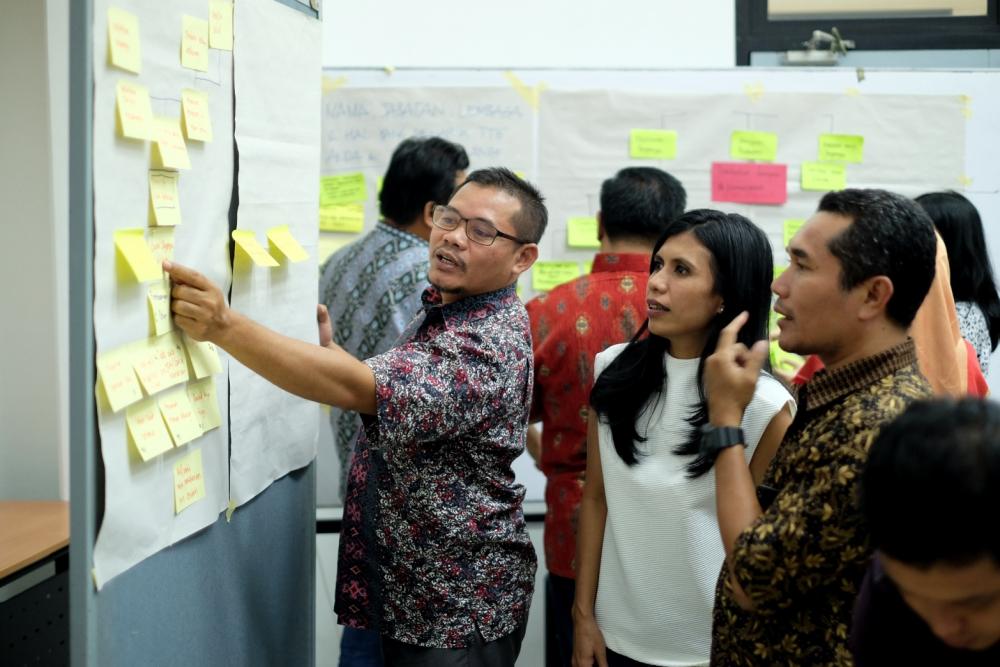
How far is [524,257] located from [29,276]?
1461 mm

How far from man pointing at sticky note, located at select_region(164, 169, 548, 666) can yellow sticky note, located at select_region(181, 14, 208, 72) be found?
0.49 metres

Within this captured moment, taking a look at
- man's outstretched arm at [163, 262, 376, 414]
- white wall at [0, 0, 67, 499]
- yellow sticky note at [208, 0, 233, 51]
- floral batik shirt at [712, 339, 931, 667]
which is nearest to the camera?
floral batik shirt at [712, 339, 931, 667]

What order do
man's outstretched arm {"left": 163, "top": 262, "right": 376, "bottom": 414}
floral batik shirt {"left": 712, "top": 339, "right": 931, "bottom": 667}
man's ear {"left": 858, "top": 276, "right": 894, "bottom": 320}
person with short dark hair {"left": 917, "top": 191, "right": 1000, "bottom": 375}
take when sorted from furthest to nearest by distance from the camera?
person with short dark hair {"left": 917, "top": 191, "right": 1000, "bottom": 375}
man's outstretched arm {"left": 163, "top": 262, "right": 376, "bottom": 414}
man's ear {"left": 858, "top": 276, "right": 894, "bottom": 320}
floral batik shirt {"left": 712, "top": 339, "right": 931, "bottom": 667}

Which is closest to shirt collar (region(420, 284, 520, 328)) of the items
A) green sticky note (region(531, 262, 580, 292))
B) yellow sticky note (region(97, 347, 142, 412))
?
yellow sticky note (region(97, 347, 142, 412))

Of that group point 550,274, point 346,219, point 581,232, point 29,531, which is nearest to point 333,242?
point 346,219

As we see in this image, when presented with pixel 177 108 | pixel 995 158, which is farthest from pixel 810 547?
pixel 995 158

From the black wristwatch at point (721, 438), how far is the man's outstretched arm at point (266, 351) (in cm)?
53

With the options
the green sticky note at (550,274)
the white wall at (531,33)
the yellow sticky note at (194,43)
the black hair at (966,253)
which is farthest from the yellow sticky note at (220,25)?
the white wall at (531,33)

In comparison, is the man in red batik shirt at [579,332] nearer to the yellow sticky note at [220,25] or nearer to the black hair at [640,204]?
the black hair at [640,204]

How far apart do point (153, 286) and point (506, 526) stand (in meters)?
0.77

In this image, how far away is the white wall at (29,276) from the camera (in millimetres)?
2502

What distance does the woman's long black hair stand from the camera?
1.69 metres

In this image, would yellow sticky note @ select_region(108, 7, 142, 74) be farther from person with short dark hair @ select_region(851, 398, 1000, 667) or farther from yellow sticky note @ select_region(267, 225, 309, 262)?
person with short dark hair @ select_region(851, 398, 1000, 667)

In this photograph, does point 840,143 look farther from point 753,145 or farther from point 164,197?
point 164,197
